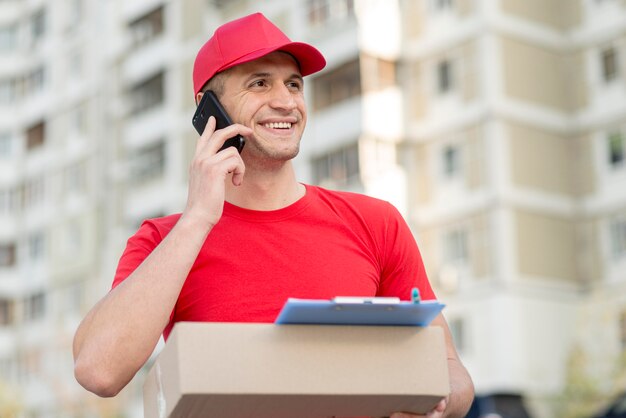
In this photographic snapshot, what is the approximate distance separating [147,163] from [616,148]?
18.0 metres

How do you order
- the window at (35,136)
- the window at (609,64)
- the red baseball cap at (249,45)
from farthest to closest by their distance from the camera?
the window at (35,136), the window at (609,64), the red baseball cap at (249,45)

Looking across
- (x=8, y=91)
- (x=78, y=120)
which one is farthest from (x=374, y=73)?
(x=8, y=91)

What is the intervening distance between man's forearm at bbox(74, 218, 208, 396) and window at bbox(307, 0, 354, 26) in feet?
111

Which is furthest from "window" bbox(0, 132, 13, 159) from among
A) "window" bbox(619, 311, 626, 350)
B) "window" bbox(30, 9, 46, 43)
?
"window" bbox(619, 311, 626, 350)

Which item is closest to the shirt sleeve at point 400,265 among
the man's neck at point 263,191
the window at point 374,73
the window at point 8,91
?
the man's neck at point 263,191

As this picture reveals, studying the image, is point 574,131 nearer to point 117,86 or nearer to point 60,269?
point 117,86

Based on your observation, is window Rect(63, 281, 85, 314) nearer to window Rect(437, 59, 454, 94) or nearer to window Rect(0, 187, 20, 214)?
window Rect(0, 187, 20, 214)

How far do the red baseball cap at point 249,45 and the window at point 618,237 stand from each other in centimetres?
3033

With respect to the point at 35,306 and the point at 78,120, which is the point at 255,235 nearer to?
the point at 78,120

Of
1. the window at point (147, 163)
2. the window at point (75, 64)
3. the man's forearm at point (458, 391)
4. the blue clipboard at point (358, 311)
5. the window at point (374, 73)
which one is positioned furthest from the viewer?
the window at point (75, 64)

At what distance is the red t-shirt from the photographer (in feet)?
13.3

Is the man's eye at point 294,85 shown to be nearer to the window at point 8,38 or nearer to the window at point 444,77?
the window at point 444,77

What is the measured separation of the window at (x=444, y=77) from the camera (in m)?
35.5

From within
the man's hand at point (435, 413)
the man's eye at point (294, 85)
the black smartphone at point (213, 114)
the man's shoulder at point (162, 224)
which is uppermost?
the man's eye at point (294, 85)
